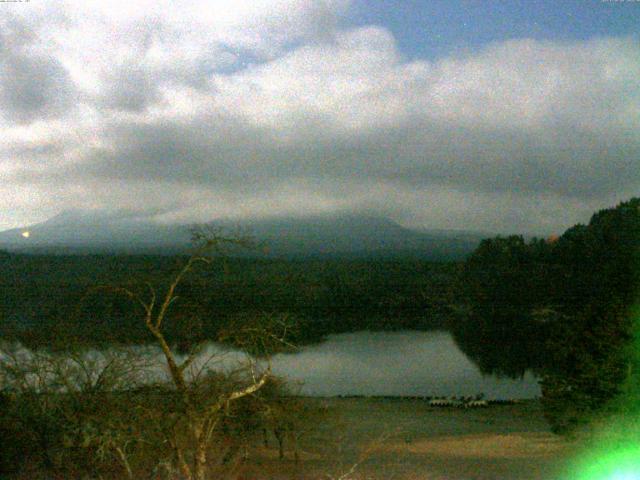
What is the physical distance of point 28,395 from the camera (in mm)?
7574

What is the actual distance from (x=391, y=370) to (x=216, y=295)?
43.0 feet

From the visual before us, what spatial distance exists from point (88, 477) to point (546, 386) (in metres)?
7.78

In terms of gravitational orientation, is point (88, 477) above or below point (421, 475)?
above

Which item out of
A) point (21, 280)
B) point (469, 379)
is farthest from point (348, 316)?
point (21, 280)

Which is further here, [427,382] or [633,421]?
[427,382]

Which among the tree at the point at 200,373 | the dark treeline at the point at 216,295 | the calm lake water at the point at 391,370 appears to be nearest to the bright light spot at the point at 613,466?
the dark treeline at the point at 216,295

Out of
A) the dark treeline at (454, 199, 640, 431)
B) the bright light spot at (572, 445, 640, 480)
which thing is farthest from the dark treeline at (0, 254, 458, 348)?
the bright light spot at (572, 445, 640, 480)

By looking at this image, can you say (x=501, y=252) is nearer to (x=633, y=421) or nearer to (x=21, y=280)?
(x=21, y=280)

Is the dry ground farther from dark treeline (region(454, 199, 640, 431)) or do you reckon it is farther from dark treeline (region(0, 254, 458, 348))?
dark treeline (region(0, 254, 458, 348))

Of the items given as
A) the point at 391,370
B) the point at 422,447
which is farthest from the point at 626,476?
the point at 391,370

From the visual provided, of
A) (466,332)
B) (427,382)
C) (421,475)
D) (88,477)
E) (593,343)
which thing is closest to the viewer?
(88,477)

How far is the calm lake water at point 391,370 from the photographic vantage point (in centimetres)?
2739

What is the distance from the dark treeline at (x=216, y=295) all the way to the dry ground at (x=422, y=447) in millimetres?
2546

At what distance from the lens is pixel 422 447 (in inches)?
552
